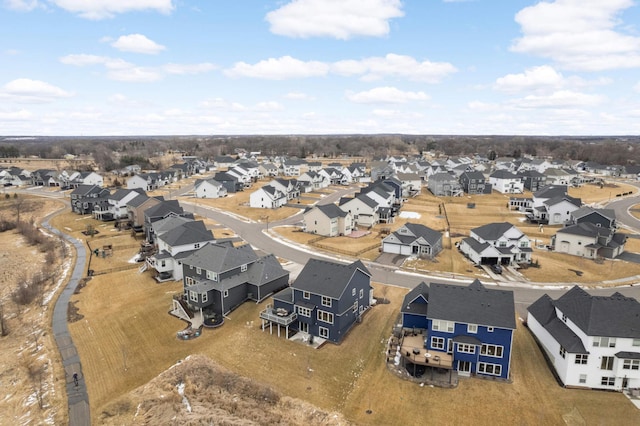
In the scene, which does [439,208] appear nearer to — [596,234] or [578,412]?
[596,234]

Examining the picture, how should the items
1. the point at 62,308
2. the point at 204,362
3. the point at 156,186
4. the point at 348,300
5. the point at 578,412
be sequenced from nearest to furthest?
the point at 578,412
the point at 204,362
the point at 348,300
the point at 62,308
the point at 156,186

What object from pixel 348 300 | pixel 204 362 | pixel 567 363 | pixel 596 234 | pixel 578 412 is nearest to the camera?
pixel 578 412

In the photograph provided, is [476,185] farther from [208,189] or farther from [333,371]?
[333,371]

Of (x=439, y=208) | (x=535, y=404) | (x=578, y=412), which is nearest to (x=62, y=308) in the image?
(x=535, y=404)

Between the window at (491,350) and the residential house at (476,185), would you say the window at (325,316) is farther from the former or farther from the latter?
the residential house at (476,185)

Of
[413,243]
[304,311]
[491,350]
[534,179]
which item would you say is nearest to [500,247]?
[413,243]

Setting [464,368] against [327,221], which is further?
[327,221]

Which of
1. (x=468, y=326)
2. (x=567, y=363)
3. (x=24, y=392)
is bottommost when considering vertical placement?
(x=24, y=392)
